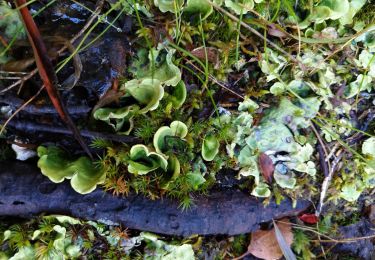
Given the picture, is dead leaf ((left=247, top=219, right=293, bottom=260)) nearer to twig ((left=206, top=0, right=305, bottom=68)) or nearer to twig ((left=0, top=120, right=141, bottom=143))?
twig ((left=0, top=120, right=141, bottom=143))

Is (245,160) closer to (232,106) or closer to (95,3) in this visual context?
(232,106)

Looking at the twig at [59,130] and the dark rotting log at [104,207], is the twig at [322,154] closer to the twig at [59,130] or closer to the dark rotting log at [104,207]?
the dark rotting log at [104,207]

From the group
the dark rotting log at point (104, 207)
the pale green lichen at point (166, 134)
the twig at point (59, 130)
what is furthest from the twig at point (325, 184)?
Result: the twig at point (59, 130)

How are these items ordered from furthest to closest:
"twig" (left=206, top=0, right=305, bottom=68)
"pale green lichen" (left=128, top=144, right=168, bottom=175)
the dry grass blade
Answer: "twig" (left=206, top=0, right=305, bottom=68)
"pale green lichen" (left=128, top=144, right=168, bottom=175)
the dry grass blade

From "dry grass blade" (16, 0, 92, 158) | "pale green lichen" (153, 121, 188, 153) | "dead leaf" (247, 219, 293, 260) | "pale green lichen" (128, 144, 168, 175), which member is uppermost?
"dry grass blade" (16, 0, 92, 158)

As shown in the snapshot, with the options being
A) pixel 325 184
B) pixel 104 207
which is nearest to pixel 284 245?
pixel 325 184

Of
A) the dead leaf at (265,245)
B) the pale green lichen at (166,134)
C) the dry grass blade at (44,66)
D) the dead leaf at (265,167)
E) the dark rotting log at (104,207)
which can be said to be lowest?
the dead leaf at (265,245)

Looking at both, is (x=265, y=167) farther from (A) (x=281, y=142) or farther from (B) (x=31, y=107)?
(B) (x=31, y=107)

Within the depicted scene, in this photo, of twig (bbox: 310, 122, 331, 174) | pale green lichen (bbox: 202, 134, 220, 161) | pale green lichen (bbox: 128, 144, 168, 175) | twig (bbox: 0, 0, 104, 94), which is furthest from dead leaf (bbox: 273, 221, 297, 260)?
twig (bbox: 0, 0, 104, 94)
